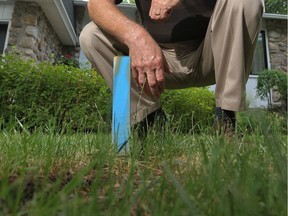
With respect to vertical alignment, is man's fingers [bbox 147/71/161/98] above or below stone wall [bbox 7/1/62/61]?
below

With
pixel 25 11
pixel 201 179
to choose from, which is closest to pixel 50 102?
pixel 25 11

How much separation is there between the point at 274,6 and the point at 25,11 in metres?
14.8

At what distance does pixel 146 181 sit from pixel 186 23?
1.44 m

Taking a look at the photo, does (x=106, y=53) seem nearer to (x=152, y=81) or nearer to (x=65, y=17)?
(x=152, y=81)

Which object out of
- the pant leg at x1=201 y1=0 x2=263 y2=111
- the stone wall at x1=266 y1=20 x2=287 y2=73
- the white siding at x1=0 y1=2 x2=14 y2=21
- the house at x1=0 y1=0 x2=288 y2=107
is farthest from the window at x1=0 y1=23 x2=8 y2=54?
the stone wall at x1=266 y1=20 x2=287 y2=73

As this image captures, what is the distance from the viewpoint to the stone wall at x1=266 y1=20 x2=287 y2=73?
35.3ft

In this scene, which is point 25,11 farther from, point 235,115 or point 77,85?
point 235,115

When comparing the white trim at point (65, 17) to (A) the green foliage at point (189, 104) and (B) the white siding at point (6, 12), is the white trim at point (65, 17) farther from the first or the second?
(A) the green foliage at point (189, 104)

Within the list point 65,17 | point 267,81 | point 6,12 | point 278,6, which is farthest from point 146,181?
point 278,6

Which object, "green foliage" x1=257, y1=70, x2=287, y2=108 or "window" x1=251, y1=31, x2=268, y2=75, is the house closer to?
"window" x1=251, y1=31, x2=268, y2=75

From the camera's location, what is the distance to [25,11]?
279 inches

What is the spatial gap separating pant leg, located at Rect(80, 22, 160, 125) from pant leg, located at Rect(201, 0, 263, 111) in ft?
1.39

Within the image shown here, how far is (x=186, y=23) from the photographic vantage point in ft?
6.95

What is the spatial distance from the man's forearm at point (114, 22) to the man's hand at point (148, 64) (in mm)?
62
